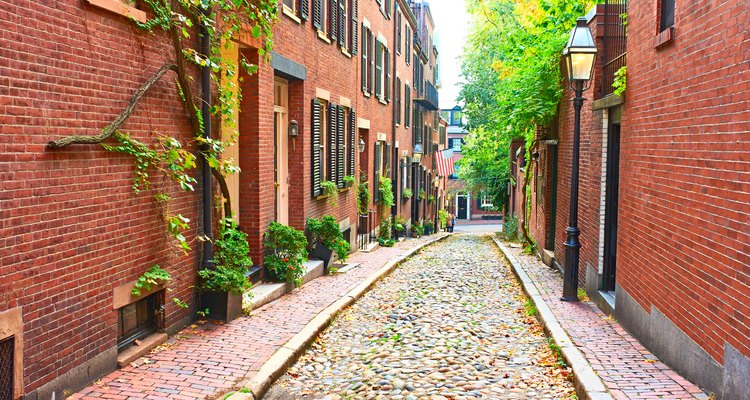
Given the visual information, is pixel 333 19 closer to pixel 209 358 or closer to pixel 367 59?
pixel 367 59

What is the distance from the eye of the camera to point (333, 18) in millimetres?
13938

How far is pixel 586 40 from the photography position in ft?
30.7

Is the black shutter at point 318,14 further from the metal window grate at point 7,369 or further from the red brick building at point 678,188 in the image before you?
the metal window grate at point 7,369

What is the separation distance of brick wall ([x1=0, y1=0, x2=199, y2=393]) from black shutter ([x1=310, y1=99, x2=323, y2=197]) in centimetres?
597

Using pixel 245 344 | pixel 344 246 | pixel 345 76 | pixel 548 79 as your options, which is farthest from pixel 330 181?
pixel 245 344

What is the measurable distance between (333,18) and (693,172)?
9.65m

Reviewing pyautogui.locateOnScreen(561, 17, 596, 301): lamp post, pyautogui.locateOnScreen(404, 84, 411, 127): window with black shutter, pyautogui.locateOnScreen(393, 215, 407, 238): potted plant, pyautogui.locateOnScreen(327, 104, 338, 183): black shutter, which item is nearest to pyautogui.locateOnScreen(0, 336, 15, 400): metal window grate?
pyautogui.locateOnScreen(561, 17, 596, 301): lamp post

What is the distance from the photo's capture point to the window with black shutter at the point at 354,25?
15859 millimetres

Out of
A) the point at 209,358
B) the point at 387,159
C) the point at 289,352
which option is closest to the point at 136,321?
the point at 209,358

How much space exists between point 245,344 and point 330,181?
7.05 meters

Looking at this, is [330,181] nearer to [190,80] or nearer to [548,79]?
[548,79]

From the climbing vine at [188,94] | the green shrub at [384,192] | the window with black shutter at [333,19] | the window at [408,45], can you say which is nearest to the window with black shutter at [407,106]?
the window at [408,45]

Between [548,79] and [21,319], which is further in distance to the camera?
[548,79]

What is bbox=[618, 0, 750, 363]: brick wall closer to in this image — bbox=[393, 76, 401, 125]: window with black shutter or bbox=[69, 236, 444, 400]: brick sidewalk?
bbox=[69, 236, 444, 400]: brick sidewalk
